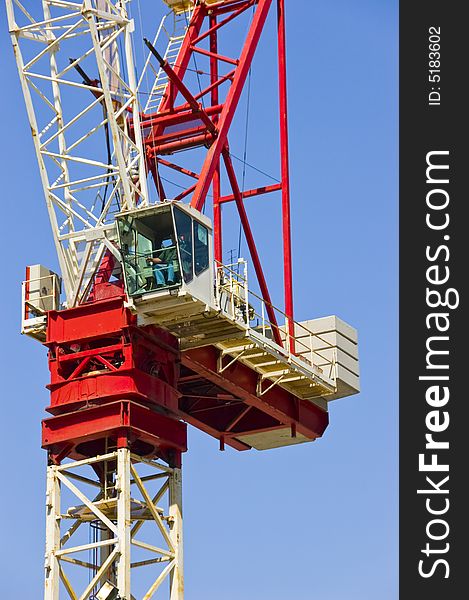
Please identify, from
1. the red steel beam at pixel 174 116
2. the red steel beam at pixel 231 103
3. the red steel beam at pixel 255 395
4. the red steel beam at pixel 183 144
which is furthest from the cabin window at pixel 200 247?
the red steel beam at pixel 174 116

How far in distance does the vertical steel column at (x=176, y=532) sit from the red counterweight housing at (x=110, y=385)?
0.61 meters

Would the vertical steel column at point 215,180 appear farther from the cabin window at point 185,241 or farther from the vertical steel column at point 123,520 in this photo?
the vertical steel column at point 123,520

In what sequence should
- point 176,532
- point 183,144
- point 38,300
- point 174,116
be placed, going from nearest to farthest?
point 176,532 → point 38,300 → point 174,116 → point 183,144

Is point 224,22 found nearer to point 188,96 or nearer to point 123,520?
point 188,96

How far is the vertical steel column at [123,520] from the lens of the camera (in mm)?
52312

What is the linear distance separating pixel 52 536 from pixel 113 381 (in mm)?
4768

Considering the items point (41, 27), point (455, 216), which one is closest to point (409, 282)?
point (455, 216)

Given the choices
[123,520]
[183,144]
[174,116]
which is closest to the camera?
[123,520]

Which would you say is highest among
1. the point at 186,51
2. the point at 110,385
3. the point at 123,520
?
the point at 186,51

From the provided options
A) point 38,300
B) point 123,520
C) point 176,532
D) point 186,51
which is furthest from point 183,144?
point 123,520

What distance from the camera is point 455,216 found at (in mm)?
52188

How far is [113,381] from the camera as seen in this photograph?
54750 mm

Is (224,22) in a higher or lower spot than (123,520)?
higher

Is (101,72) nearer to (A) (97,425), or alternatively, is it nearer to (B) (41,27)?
(B) (41,27)
